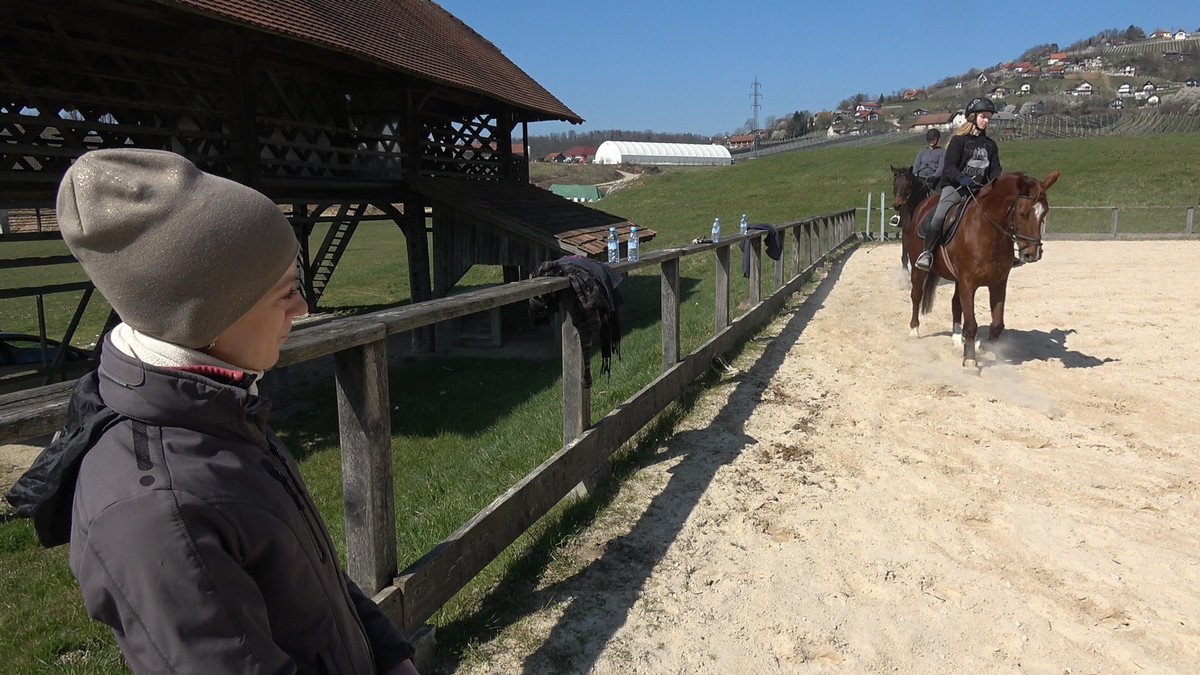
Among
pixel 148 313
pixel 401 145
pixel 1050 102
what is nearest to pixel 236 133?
pixel 401 145

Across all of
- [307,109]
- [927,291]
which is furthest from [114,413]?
[307,109]

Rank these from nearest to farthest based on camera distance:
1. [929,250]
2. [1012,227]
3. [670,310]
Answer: [670,310] < [1012,227] < [929,250]

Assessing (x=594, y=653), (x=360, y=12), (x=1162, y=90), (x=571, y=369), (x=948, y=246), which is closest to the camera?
(x=594, y=653)

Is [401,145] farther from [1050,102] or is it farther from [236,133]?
[1050,102]

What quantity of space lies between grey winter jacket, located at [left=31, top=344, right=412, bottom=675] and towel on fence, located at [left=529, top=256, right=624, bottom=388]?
282 cm

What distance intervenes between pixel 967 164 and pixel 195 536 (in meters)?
8.77

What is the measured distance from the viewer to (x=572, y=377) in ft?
14.3

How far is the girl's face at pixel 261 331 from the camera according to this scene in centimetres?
129

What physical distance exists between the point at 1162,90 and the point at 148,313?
178 meters

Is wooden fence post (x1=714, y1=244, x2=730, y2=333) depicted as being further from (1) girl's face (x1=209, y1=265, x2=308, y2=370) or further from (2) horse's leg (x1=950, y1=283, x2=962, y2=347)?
(1) girl's face (x1=209, y1=265, x2=308, y2=370)

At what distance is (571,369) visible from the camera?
433 centimetres

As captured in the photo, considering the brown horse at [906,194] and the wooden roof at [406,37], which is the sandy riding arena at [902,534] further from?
the wooden roof at [406,37]

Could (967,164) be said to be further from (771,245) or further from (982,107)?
(771,245)

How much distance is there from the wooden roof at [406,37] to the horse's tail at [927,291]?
779 centimetres
